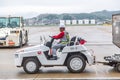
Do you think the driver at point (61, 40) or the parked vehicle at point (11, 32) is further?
the parked vehicle at point (11, 32)

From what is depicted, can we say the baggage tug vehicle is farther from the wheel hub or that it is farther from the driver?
the driver

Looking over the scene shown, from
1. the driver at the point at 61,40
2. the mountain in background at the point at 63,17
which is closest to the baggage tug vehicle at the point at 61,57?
the driver at the point at 61,40

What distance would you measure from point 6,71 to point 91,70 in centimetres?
278

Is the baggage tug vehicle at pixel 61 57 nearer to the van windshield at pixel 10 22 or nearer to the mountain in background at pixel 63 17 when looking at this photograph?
the van windshield at pixel 10 22

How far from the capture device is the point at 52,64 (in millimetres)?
11359

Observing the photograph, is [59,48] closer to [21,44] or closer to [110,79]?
[110,79]

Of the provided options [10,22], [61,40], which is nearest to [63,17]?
[10,22]

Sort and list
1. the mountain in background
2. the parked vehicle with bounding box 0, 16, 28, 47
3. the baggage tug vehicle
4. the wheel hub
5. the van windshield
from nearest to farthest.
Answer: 1. the baggage tug vehicle
2. the wheel hub
3. the parked vehicle with bounding box 0, 16, 28, 47
4. the van windshield
5. the mountain in background

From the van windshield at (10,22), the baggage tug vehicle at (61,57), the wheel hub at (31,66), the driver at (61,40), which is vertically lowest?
the wheel hub at (31,66)

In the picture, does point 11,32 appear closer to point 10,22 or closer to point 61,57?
point 10,22

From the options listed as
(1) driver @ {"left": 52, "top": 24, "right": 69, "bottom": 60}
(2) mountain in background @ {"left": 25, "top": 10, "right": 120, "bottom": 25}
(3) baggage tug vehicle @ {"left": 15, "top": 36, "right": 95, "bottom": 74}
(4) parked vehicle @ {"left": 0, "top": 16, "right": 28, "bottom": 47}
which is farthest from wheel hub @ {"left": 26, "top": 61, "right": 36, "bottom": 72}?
(2) mountain in background @ {"left": 25, "top": 10, "right": 120, "bottom": 25}

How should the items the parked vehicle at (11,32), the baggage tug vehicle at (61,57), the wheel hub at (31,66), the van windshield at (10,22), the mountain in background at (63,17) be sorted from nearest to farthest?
the baggage tug vehicle at (61,57)
the wheel hub at (31,66)
the parked vehicle at (11,32)
the van windshield at (10,22)
the mountain in background at (63,17)

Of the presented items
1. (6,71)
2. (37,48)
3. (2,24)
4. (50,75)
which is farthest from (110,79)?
(2,24)

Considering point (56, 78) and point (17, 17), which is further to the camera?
point (17, 17)
